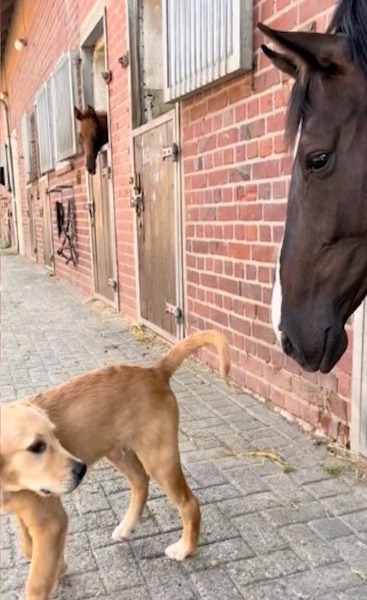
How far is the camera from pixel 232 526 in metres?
2.05

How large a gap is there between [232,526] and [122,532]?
0.41m

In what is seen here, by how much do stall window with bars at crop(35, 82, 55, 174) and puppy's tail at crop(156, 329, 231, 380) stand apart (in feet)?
24.7

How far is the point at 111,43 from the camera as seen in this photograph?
5.45 metres

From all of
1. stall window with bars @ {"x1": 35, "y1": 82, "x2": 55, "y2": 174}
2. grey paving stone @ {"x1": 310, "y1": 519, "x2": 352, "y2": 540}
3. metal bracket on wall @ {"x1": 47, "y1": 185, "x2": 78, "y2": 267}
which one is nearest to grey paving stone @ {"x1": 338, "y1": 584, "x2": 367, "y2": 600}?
grey paving stone @ {"x1": 310, "y1": 519, "x2": 352, "y2": 540}

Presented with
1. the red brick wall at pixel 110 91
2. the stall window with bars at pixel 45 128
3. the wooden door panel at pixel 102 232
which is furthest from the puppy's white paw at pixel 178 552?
the stall window with bars at pixel 45 128

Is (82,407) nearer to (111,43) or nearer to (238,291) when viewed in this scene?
(238,291)

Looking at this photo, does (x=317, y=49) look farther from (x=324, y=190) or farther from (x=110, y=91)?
(x=110, y=91)

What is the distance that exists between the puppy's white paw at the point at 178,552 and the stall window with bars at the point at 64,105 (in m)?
5.94

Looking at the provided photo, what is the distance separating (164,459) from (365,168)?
1.10 meters

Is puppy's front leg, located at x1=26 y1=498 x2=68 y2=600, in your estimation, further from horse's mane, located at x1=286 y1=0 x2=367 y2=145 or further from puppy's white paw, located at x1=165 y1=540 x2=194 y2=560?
horse's mane, located at x1=286 y1=0 x2=367 y2=145

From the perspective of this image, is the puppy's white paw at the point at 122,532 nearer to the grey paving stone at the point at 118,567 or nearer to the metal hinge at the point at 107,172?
the grey paving stone at the point at 118,567

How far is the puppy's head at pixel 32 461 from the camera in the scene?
1.47 meters

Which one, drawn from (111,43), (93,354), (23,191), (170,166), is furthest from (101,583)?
(23,191)

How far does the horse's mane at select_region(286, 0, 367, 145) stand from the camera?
131cm
